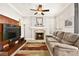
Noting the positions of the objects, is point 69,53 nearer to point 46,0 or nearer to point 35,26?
point 46,0

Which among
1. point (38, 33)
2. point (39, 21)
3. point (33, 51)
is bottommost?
point (33, 51)

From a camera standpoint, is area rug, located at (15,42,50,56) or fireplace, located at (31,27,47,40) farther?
fireplace, located at (31,27,47,40)

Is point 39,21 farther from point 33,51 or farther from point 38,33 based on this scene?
point 33,51

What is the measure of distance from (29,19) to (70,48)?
767 centimetres

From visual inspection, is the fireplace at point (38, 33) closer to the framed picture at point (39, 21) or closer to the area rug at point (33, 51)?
the framed picture at point (39, 21)

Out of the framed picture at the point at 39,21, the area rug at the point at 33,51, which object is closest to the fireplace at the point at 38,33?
the framed picture at the point at 39,21

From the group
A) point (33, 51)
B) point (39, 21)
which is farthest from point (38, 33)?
point (33, 51)

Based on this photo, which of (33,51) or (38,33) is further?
(38,33)

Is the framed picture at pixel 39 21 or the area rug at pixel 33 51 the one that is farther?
the framed picture at pixel 39 21

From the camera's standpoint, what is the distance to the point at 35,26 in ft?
35.0

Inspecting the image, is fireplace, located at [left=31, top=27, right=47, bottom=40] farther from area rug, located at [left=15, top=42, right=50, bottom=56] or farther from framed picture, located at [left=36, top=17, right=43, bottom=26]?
area rug, located at [left=15, top=42, right=50, bottom=56]

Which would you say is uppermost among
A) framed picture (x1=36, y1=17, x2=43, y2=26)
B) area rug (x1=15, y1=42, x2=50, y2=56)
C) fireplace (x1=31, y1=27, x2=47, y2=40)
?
framed picture (x1=36, y1=17, x2=43, y2=26)

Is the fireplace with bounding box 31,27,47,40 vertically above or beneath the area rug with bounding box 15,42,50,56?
above

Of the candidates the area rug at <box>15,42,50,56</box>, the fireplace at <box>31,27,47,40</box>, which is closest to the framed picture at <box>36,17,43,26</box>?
the fireplace at <box>31,27,47,40</box>
